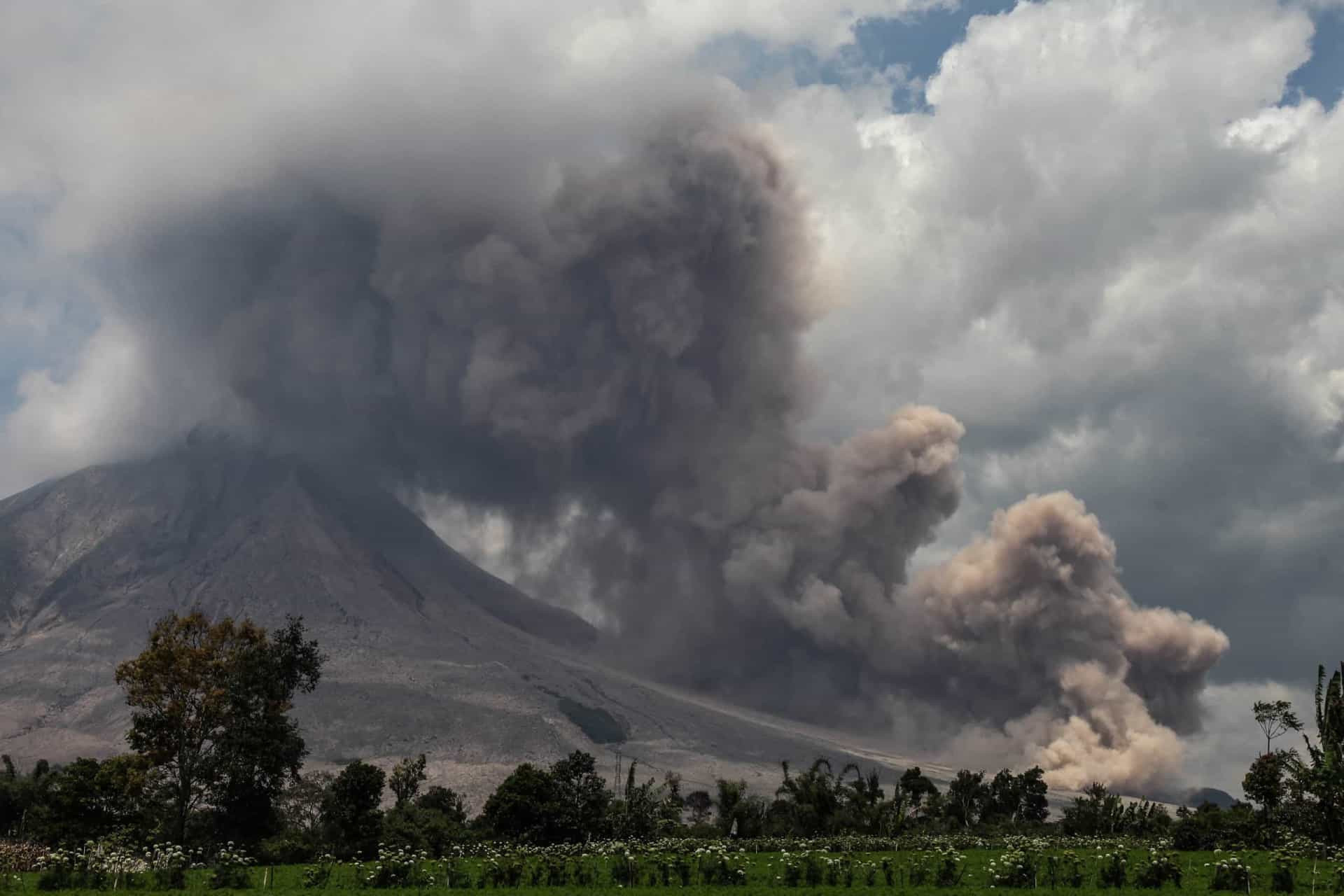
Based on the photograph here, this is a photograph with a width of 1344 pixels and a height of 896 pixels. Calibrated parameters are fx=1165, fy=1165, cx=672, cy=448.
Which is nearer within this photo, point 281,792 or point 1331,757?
point 1331,757

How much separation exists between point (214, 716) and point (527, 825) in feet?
63.8

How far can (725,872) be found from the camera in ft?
119

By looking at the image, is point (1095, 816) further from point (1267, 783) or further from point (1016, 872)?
point (1016, 872)

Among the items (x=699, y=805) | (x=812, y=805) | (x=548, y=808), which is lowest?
(x=699, y=805)

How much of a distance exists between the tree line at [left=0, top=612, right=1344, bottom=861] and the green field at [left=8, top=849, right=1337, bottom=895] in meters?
13.0

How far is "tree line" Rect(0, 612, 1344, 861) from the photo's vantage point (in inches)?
2404

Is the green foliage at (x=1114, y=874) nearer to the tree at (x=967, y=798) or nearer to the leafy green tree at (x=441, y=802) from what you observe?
the tree at (x=967, y=798)

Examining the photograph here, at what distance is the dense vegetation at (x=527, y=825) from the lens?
3716 centimetres

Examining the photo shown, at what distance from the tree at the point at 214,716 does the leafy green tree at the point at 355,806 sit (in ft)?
15.2

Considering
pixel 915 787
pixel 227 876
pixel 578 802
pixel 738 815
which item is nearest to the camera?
pixel 227 876

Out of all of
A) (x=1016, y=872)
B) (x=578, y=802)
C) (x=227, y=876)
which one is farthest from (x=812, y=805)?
(x=227, y=876)

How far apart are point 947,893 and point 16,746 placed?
17397cm

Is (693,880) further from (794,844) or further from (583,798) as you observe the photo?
(583,798)

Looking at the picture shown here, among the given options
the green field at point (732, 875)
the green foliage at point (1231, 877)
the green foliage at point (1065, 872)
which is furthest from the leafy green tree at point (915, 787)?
the green foliage at point (1231, 877)
